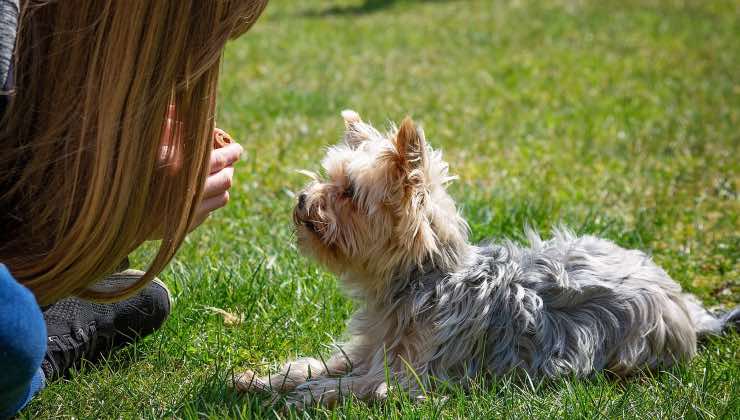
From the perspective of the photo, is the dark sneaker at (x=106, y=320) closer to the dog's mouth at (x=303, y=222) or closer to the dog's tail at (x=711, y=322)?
the dog's mouth at (x=303, y=222)

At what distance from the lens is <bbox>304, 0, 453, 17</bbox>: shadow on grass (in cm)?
1491

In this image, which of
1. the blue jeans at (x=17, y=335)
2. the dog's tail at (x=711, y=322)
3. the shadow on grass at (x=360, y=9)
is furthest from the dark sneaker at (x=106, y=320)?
the shadow on grass at (x=360, y=9)

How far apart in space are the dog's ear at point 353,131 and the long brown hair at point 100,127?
966mm

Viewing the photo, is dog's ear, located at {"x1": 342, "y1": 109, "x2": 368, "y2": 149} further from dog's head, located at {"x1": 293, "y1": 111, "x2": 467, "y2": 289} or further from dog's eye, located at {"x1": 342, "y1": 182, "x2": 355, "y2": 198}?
dog's eye, located at {"x1": 342, "y1": 182, "x2": 355, "y2": 198}

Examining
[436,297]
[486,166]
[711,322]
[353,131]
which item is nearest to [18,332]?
[436,297]

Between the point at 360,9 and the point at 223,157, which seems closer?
the point at 223,157

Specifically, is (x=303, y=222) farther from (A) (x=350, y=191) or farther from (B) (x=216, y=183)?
(B) (x=216, y=183)

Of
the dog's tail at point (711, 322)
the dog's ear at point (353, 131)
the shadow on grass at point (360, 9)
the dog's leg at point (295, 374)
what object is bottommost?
the dog's tail at point (711, 322)

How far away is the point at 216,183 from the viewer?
300 centimetres

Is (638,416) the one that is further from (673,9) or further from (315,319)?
(673,9)

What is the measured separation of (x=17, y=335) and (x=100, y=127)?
617 mm

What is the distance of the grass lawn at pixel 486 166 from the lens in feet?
10.5

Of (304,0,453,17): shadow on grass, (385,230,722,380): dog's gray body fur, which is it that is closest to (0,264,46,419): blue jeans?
(385,230,722,380): dog's gray body fur

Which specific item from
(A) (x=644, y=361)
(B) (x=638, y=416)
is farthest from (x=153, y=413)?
(A) (x=644, y=361)
